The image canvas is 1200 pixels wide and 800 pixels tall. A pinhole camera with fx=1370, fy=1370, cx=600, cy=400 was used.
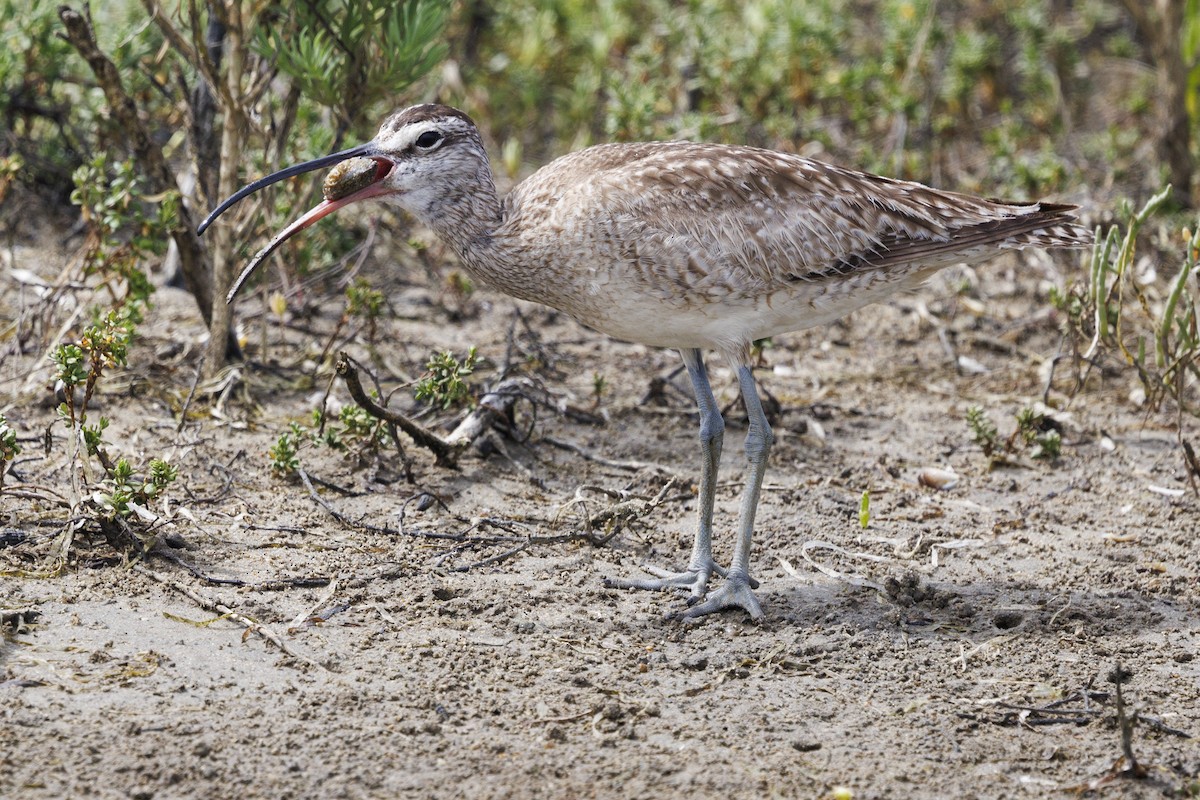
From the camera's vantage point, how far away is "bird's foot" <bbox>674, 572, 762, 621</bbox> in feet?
16.0

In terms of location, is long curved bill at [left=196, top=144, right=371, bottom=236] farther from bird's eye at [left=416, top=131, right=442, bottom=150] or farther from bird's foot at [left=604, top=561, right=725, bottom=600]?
bird's foot at [left=604, top=561, right=725, bottom=600]

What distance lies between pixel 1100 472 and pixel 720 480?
5.75 ft

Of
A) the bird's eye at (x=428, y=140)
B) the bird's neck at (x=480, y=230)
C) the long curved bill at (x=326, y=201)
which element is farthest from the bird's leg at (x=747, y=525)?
the long curved bill at (x=326, y=201)

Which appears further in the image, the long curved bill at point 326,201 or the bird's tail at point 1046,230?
the bird's tail at point 1046,230

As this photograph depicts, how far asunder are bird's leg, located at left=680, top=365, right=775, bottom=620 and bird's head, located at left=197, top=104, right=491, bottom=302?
1.31 m

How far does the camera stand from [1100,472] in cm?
624

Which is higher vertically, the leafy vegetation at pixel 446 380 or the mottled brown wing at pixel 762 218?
the mottled brown wing at pixel 762 218

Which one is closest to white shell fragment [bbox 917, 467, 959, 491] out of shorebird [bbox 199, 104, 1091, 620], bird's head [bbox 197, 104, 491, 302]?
shorebird [bbox 199, 104, 1091, 620]

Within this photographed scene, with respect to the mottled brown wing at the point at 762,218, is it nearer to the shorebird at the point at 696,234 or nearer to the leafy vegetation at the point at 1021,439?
the shorebird at the point at 696,234

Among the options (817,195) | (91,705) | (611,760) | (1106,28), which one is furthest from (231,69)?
(1106,28)

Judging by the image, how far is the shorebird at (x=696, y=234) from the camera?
492cm

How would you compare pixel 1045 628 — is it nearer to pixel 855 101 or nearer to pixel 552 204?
pixel 552 204

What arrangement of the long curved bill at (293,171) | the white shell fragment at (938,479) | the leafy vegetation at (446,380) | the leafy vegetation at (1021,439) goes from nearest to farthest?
the long curved bill at (293,171) → the leafy vegetation at (446,380) → the white shell fragment at (938,479) → the leafy vegetation at (1021,439)

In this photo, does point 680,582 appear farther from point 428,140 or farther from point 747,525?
point 428,140
